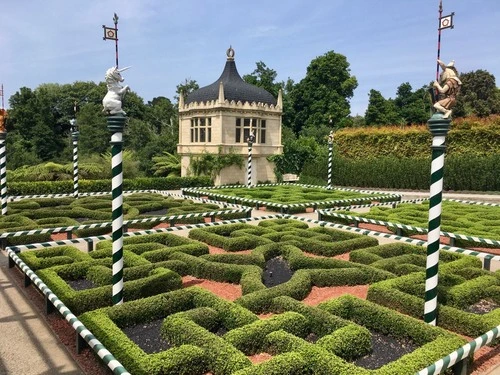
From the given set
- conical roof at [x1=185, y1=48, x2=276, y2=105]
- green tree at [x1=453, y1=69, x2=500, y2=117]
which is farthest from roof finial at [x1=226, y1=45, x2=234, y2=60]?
green tree at [x1=453, y1=69, x2=500, y2=117]

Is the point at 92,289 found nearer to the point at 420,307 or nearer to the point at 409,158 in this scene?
the point at 420,307

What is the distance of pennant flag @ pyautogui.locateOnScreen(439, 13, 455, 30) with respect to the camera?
7406 mm

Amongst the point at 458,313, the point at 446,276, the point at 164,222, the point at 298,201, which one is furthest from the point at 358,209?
the point at 458,313

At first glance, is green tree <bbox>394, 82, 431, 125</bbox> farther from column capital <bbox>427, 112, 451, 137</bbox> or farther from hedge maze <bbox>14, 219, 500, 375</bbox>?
column capital <bbox>427, 112, 451, 137</bbox>

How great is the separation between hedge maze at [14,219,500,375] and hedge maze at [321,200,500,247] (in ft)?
8.81

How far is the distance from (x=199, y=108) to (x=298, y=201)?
51.1ft

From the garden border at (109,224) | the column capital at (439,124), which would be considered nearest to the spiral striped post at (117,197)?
the column capital at (439,124)

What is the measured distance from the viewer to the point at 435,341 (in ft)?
21.0

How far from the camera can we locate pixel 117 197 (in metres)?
7.58

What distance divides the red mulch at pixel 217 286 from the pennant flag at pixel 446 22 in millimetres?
6368

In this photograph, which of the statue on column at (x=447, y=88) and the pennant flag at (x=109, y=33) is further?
the pennant flag at (x=109, y=33)

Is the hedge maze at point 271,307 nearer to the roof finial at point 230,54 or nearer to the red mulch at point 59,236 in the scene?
the red mulch at point 59,236

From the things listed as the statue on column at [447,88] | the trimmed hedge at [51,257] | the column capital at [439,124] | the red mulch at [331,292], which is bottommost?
the red mulch at [331,292]

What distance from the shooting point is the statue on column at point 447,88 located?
21.9 feet
